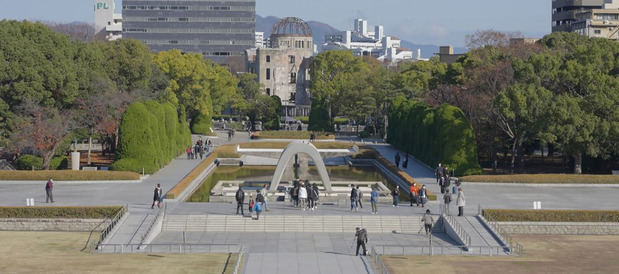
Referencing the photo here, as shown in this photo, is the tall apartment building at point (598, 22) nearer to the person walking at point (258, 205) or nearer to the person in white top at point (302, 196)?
the person in white top at point (302, 196)

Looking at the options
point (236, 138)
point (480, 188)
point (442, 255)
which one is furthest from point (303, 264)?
point (236, 138)

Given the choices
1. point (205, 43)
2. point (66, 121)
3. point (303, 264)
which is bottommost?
point (303, 264)

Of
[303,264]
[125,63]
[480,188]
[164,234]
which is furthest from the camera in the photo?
[125,63]

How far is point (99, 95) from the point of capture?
6850cm

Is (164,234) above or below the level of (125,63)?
below

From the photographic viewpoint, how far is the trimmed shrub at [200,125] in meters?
103

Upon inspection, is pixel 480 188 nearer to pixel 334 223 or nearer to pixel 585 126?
pixel 585 126

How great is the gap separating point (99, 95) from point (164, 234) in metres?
28.4

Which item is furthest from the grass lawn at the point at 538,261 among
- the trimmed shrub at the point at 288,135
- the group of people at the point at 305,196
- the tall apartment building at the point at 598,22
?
the tall apartment building at the point at 598,22

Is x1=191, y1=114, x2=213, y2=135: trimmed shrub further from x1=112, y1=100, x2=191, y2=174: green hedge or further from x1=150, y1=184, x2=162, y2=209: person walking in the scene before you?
x1=150, y1=184, x2=162, y2=209: person walking

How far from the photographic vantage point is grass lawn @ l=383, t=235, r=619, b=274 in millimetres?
34438

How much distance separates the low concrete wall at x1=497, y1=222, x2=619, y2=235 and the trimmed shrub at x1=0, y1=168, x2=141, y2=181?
24.2 m

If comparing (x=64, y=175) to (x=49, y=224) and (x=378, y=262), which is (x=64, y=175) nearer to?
(x=49, y=224)

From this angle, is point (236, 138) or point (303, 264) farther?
point (236, 138)
